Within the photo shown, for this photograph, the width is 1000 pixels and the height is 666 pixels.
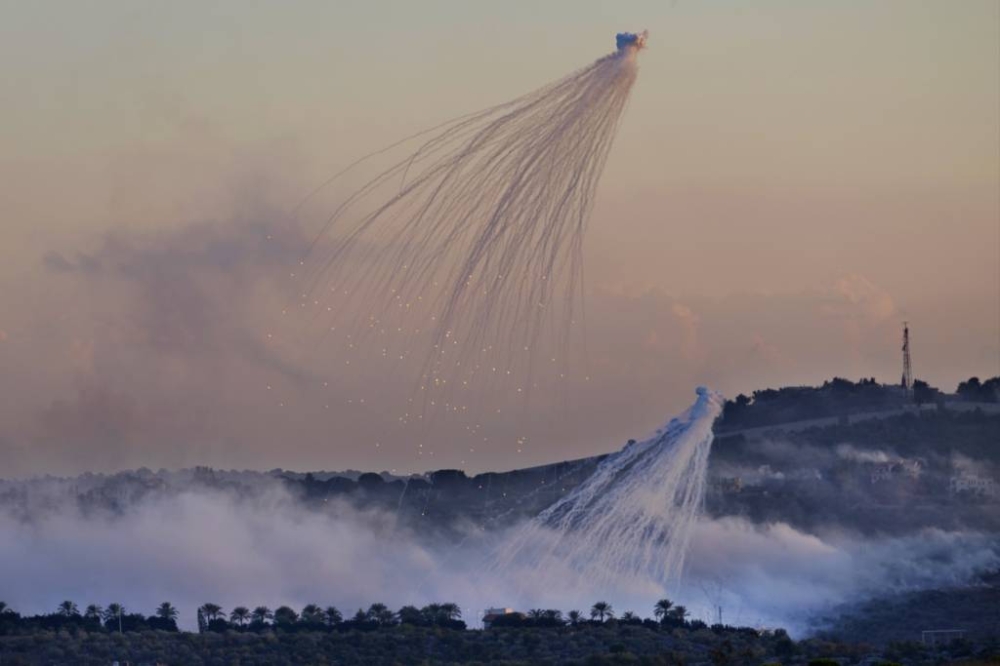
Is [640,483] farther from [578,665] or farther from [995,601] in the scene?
[995,601]

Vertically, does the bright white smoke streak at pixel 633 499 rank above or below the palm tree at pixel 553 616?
below

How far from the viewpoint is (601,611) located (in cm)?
14950

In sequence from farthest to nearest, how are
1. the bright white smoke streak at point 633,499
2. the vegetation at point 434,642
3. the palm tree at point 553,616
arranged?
the palm tree at point 553,616 → the vegetation at point 434,642 → the bright white smoke streak at point 633,499

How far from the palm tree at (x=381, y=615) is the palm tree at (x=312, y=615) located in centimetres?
349

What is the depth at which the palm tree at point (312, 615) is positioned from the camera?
160625 millimetres

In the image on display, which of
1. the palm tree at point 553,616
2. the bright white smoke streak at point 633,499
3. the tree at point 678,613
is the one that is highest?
the tree at point 678,613

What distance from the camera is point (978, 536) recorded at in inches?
7347

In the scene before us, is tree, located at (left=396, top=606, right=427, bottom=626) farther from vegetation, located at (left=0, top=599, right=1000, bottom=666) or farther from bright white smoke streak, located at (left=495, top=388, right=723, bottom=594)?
bright white smoke streak, located at (left=495, top=388, right=723, bottom=594)

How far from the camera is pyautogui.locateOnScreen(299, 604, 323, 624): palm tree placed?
16062 centimetres

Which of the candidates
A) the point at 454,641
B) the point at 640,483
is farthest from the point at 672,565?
the point at 640,483

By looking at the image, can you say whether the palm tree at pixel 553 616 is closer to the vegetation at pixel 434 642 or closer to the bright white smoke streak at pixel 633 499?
the vegetation at pixel 434 642

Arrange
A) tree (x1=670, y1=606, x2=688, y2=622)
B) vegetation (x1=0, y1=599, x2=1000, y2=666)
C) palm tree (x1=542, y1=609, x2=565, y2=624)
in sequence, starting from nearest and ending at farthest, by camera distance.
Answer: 1. vegetation (x1=0, y1=599, x2=1000, y2=666)
2. tree (x1=670, y1=606, x2=688, y2=622)
3. palm tree (x1=542, y1=609, x2=565, y2=624)

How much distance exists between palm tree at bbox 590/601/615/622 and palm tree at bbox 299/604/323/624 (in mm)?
21219

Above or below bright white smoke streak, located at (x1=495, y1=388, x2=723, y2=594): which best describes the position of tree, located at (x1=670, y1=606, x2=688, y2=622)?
above
